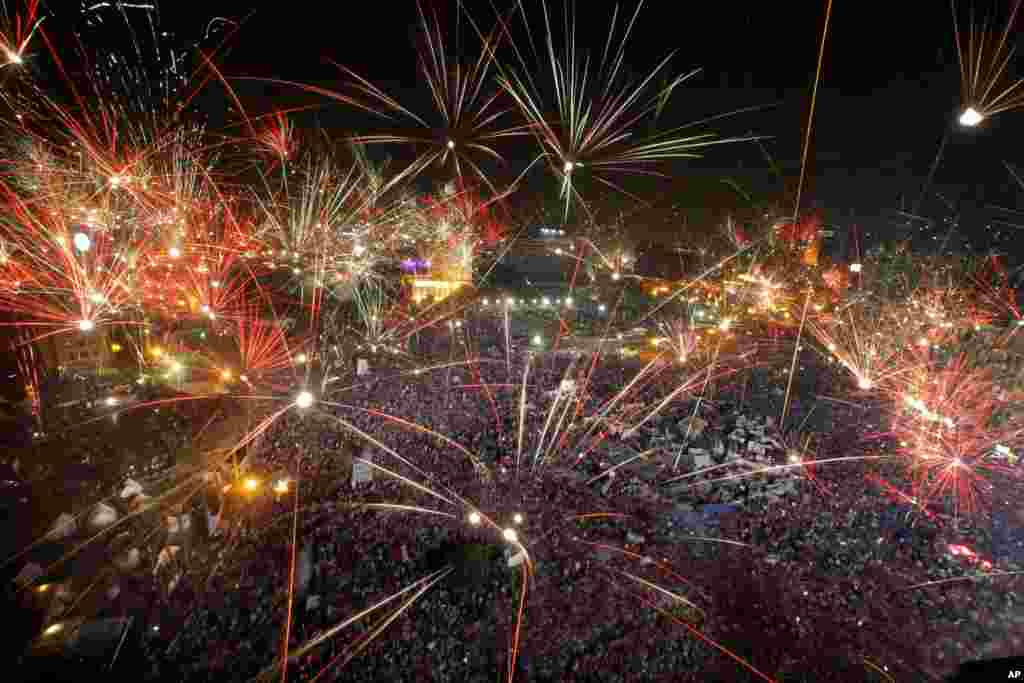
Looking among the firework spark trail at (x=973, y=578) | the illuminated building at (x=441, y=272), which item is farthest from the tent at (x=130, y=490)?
the illuminated building at (x=441, y=272)

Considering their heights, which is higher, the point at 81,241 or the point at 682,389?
the point at 81,241

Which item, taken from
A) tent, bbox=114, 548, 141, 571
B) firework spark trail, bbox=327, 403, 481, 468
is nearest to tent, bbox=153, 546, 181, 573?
tent, bbox=114, 548, 141, 571

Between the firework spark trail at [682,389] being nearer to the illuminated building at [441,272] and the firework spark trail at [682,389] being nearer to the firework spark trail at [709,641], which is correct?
the firework spark trail at [709,641]

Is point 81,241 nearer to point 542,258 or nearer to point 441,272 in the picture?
point 441,272

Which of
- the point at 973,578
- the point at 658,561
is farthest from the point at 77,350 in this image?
the point at 973,578

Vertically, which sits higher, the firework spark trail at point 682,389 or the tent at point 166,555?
the tent at point 166,555

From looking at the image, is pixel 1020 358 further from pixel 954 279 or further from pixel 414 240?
pixel 414 240
